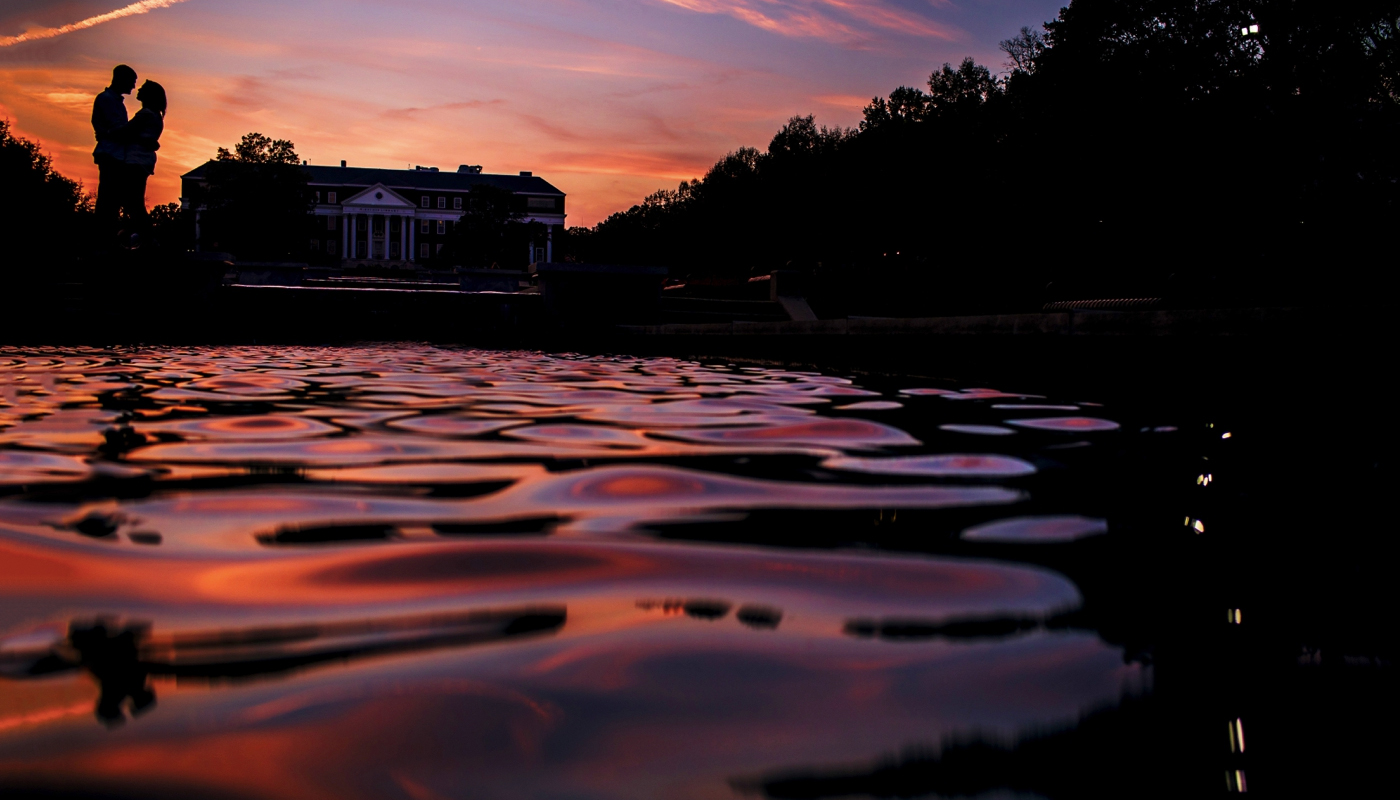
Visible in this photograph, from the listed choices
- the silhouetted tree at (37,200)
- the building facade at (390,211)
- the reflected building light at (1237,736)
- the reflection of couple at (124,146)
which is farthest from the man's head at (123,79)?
the building facade at (390,211)

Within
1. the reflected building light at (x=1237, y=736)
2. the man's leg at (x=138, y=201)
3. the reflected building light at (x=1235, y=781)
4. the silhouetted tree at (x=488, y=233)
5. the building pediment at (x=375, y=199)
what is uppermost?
the building pediment at (x=375, y=199)

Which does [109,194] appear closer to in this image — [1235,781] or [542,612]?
[542,612]

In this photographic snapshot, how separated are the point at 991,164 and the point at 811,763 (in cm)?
3700

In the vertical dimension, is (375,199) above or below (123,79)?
above

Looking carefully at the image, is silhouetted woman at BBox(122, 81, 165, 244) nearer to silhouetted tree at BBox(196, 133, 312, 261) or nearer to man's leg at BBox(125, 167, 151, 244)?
man's leg at BBox(125, 167, 151, 244)

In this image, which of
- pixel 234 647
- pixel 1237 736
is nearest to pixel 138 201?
pixel 234 647

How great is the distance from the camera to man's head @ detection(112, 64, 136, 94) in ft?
40.0

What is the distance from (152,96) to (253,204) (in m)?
69.9

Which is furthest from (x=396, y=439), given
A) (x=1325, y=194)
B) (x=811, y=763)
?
(x=1325, y=194)

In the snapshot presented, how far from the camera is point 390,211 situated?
112188 mm

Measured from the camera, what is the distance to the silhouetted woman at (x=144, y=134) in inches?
499

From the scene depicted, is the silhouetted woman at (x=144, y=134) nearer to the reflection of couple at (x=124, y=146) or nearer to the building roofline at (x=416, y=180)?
the reflection of couple at (x=124, y=146)

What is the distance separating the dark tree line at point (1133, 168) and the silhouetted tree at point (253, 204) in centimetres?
4136

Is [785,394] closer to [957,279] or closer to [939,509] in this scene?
[939,509]
